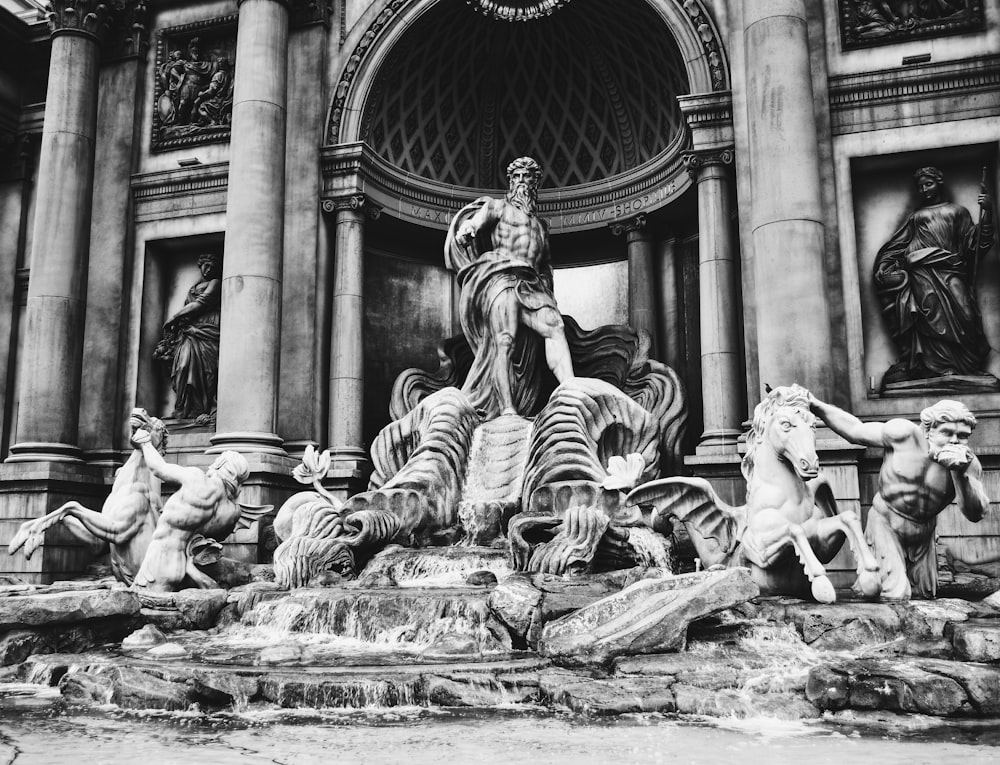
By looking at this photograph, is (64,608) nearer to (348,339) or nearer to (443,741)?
(443,741)

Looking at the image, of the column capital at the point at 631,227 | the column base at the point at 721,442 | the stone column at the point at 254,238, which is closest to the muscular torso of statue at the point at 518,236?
the column capital at the point at 631,227

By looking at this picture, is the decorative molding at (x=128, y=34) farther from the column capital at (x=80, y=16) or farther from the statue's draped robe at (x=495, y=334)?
the statue's draped robe at (x=495, y=334)

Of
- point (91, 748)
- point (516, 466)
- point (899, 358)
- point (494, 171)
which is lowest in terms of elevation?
point (91, 748)

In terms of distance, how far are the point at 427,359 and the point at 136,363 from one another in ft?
16.0

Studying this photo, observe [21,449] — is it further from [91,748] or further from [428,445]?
[91,748]

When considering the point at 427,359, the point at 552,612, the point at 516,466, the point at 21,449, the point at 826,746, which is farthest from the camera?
the point at 427,359

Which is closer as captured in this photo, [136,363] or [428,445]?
[428,445]

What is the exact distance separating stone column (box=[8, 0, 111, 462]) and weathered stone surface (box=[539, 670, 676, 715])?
446 inches

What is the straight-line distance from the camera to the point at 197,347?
15711mm

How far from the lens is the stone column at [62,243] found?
15.4 meters

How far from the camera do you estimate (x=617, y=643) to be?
7055 mm

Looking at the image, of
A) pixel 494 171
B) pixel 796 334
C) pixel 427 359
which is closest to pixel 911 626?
pixel 796 334

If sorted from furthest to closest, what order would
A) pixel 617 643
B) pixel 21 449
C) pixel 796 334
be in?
pixel 21 449 < pixel 796 334 < pixel 617 643

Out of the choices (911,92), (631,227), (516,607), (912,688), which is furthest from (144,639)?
(911,92)
